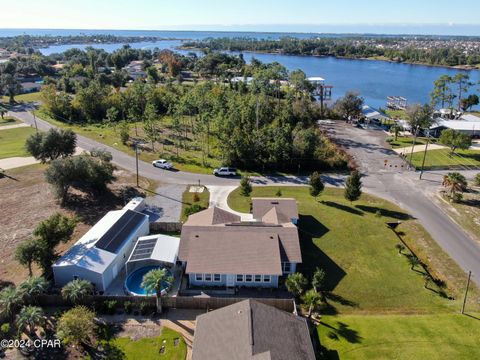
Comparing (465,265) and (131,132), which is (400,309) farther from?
(131,132)

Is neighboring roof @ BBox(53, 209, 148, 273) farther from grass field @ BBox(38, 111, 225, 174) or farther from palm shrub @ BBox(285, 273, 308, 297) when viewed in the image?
grass field @ BBox(38, 111, 225, 174)

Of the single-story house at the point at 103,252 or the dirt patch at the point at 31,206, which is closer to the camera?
the single-story house at the point at 103,252

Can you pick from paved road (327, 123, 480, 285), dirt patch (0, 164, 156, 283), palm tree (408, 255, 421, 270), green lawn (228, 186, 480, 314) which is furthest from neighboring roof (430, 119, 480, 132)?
dirt patch (0, 164, 156, 283)

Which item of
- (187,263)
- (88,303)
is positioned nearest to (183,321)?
(187,263)

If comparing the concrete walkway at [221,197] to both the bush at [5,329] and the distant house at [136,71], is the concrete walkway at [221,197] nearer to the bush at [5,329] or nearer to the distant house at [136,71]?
the bush at [5,329]

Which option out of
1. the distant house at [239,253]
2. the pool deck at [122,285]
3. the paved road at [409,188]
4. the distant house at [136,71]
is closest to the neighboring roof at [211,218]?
the distant house at [239,253]

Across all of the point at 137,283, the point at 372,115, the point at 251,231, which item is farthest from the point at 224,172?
the point at 372,115
